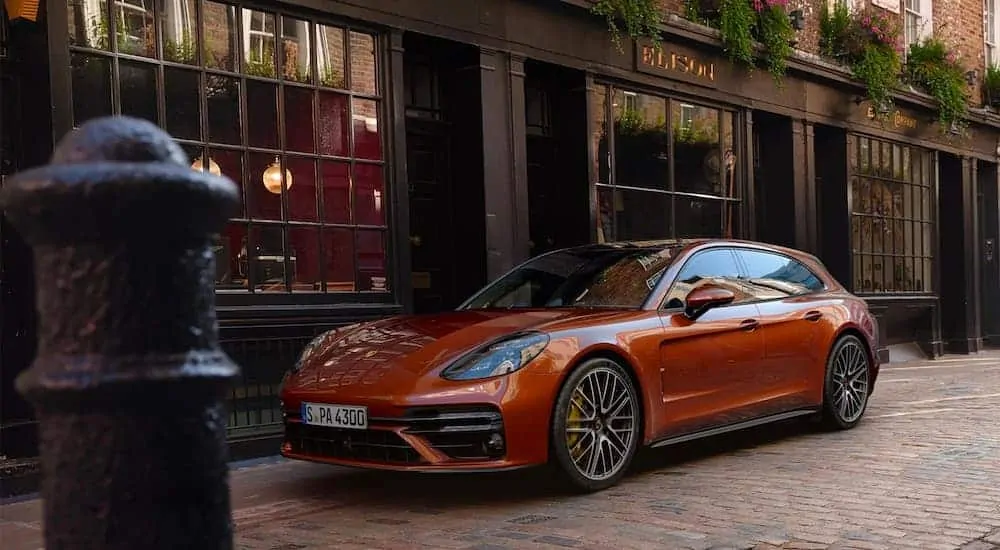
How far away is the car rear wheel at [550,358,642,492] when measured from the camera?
16.7 ft

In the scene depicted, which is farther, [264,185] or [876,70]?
[876,70]

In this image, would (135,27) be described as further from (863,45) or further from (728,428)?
(863,45)

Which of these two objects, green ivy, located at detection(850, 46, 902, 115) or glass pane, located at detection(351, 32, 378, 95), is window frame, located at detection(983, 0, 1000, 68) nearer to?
green ivy, located at detection(850, 46, 902, 115)

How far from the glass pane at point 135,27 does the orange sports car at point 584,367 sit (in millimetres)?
2564

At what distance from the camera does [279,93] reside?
7566 millimetres

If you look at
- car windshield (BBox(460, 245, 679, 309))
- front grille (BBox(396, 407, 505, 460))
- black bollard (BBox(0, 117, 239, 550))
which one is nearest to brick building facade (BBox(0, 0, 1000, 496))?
car windshield (BBox(460, 245, 679, 309))

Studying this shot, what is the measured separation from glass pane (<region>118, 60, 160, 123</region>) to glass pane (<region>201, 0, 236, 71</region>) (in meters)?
0.50

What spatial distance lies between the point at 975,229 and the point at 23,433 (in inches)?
664

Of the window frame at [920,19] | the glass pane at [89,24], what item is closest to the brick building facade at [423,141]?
the glass pane at [89,24]

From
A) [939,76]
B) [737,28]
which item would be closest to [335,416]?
[737,28]

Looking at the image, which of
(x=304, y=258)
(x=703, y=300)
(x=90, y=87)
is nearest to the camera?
(x=703, y=300)

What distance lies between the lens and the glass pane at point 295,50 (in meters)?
7.63

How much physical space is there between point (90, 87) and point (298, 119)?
174 centimetres

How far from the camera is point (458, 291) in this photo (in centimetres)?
941
